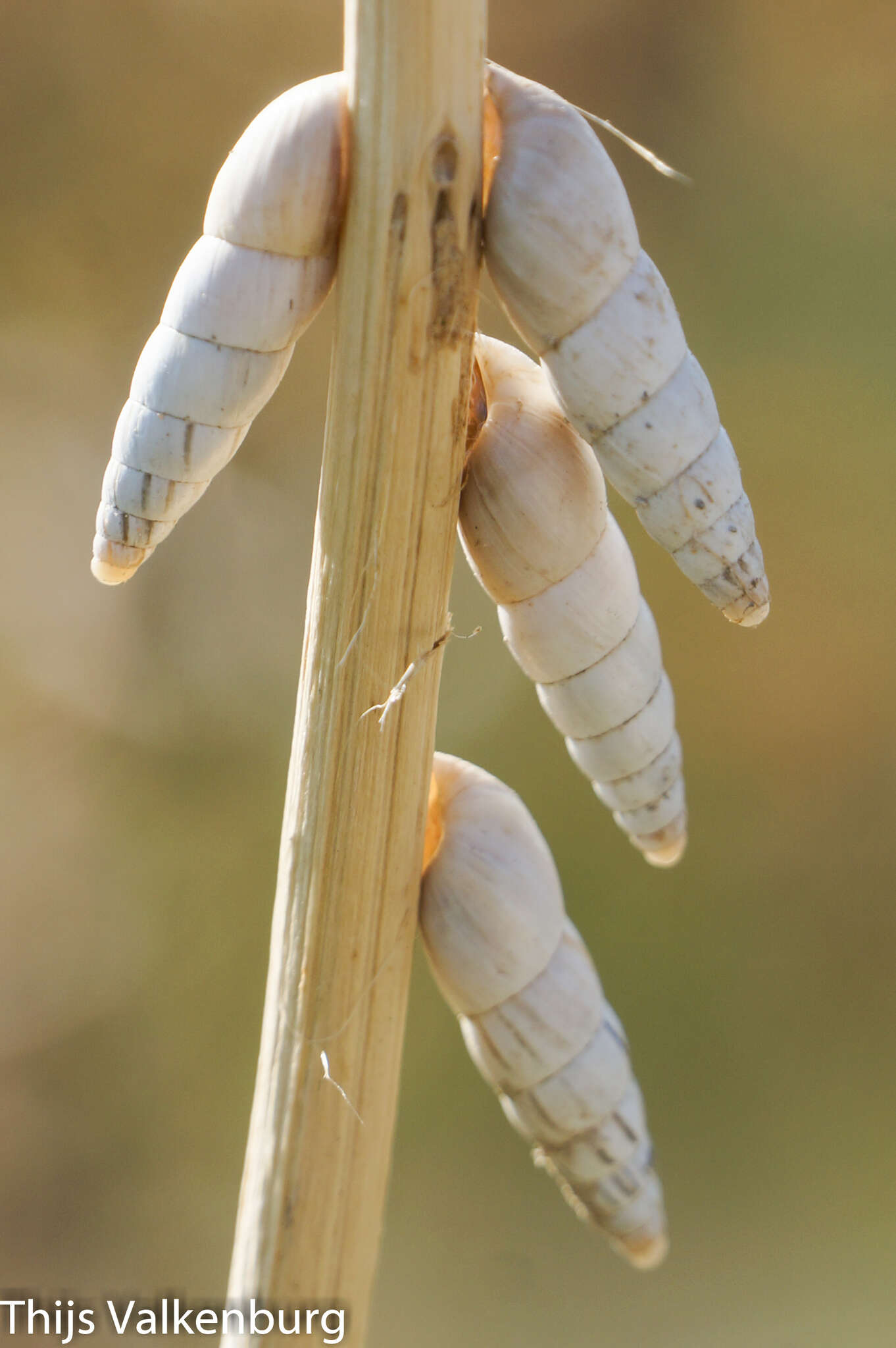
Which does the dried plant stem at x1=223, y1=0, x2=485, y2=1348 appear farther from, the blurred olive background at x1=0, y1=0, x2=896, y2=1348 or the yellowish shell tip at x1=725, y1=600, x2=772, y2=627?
the blurred olive background at x1=0, y1=0, x2=896, y2=1348

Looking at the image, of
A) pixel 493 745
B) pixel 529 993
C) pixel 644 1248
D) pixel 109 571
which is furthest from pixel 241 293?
pixel 493 745

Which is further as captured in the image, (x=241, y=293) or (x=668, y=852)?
(x=668, y=852)

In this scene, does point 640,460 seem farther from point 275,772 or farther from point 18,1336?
point 18,1336

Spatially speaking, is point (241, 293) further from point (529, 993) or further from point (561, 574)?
point (529, 993)

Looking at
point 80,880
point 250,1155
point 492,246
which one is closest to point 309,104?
point 492,246

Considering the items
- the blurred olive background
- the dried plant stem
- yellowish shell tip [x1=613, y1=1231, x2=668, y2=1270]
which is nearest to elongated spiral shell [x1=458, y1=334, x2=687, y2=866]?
the dried plant stem

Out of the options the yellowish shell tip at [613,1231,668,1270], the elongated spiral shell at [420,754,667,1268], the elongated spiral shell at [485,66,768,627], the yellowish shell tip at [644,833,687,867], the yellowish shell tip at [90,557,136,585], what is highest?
the elongated spiral shell at [485,66,768,627]
